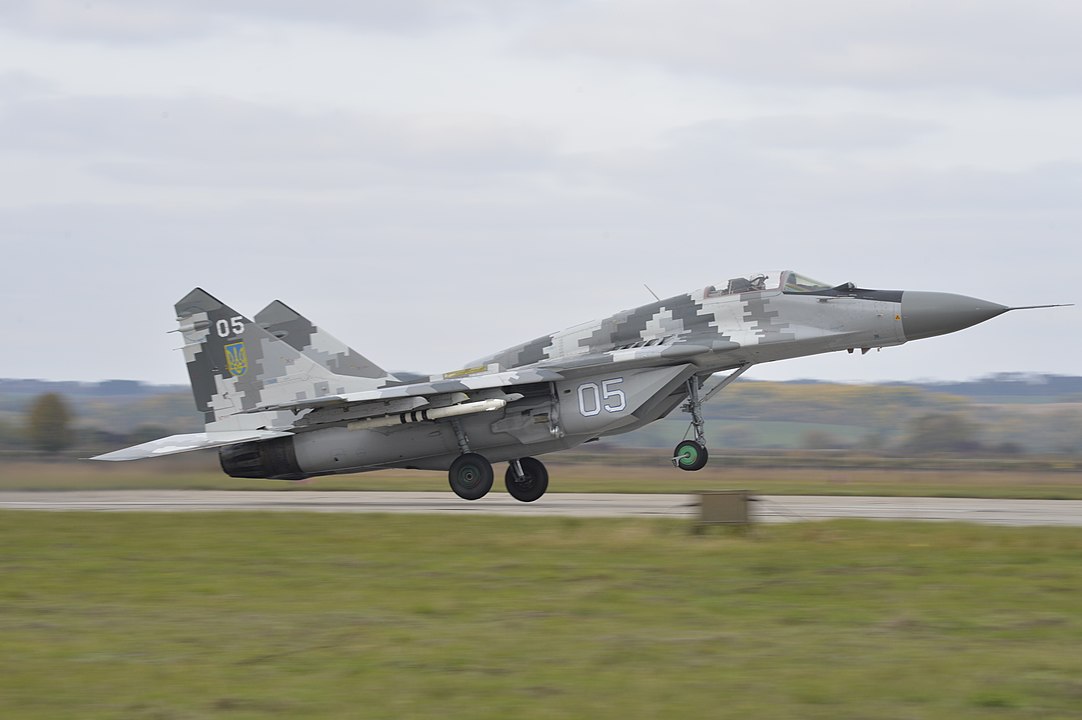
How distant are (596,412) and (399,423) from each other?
321cm

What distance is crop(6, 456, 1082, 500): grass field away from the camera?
21500mm

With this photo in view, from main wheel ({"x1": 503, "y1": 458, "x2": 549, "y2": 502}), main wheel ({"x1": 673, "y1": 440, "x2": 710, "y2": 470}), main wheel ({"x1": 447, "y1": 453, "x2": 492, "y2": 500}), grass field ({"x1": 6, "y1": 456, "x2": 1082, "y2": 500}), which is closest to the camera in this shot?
main wheel ({"x1": 673, "y1": 440, "x2": 710, "y2": 470})

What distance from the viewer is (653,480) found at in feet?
89.7

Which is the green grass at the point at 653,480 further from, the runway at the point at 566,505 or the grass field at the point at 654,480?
the runway at the point at 566,505

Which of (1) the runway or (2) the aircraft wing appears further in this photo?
(2) the aircraft wing

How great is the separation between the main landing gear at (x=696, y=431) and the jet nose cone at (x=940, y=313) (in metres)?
2.67

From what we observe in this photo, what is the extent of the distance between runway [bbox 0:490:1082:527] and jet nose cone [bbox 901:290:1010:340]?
2.76 metres

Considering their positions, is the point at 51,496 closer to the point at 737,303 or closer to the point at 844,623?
the point at 737,303

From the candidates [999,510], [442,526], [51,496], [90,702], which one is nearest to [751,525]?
[442,526]

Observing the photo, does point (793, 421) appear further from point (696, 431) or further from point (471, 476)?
point (471, 476)

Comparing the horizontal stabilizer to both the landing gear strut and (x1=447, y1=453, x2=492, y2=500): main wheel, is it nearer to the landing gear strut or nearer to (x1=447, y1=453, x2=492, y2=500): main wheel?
(x1=447, y1=453, x2=492, y2=500): main wheel

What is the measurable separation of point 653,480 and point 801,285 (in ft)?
32.4

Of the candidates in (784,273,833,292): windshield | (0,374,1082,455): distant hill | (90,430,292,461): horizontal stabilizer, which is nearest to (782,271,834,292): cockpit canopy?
(784,273,833,292): windshield

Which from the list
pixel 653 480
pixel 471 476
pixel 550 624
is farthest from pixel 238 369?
pixel 550 624
